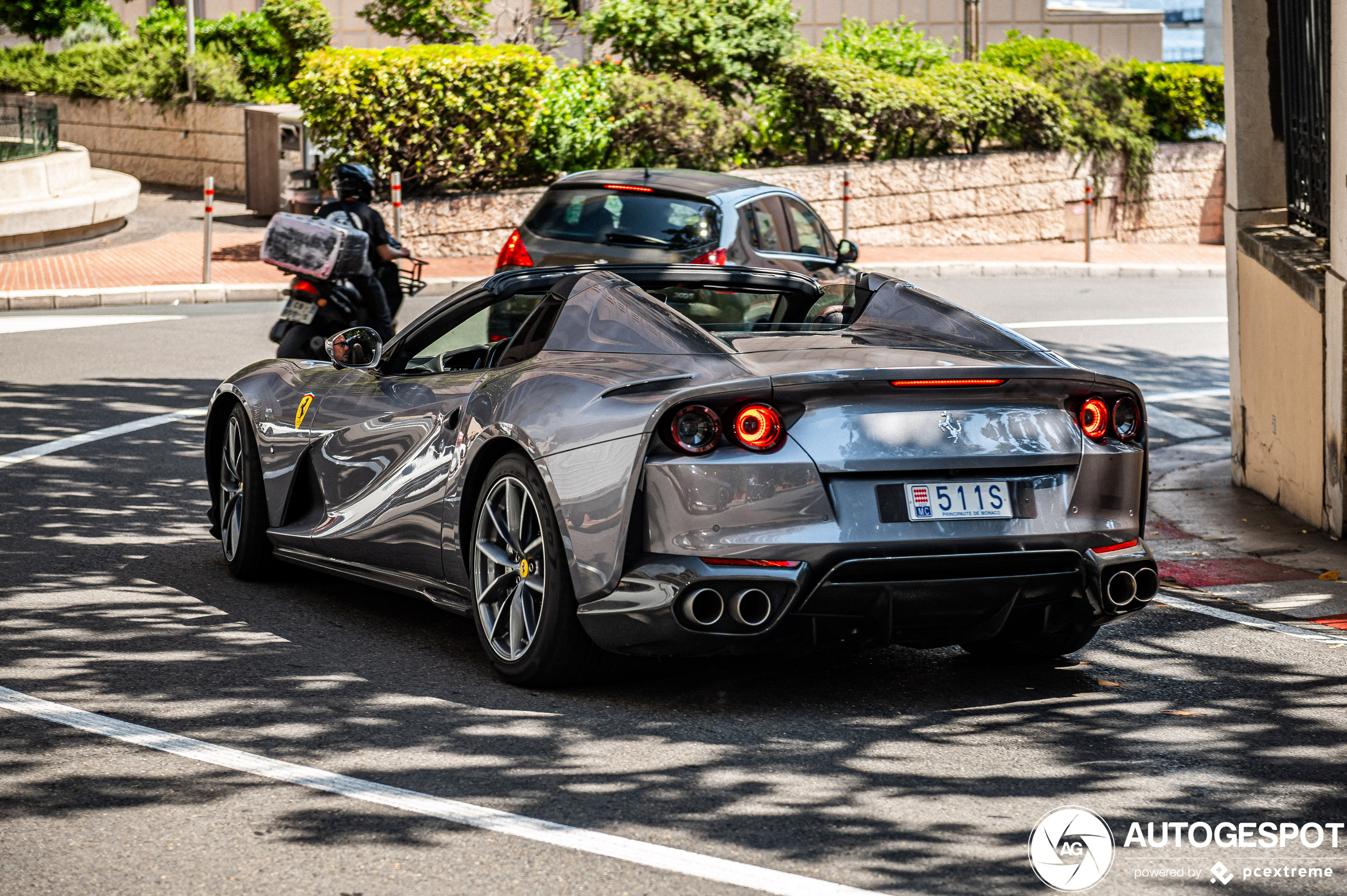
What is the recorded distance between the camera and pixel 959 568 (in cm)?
505

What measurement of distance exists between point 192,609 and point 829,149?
19945 millimetres

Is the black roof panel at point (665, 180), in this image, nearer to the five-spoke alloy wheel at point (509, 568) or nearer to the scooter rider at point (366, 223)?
the scooter rider at point (366, 223)

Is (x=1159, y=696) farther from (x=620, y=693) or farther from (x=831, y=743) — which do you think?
(x=620, y=693)

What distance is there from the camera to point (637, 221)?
41.4ft

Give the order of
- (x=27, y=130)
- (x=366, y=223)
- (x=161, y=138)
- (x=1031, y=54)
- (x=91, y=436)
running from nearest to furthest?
(x=91, y=436) → (x=366, y=223) → (x=27, y=130) → (x=161, y=138) → (x=1031, y=54)

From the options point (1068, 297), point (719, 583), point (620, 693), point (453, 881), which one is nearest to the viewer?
point (453, 881)

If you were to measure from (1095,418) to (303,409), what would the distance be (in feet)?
10.6

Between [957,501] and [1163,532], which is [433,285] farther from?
[957,501]

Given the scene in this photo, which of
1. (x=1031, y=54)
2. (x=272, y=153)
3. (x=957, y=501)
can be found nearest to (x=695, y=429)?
(x=957, y=501)

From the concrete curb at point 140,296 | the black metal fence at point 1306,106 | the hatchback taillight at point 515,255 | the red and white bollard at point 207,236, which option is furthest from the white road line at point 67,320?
the black metal fence at point 1306,106

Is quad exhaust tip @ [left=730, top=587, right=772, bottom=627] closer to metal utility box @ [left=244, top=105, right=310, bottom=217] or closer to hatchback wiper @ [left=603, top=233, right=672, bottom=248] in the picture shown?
hatchback wiper @ [left=603, top=233, right=672, bottom=248]

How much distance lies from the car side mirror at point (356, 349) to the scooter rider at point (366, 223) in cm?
493

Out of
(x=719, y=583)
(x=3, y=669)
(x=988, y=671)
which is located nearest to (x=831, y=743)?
(x=719, y=583)

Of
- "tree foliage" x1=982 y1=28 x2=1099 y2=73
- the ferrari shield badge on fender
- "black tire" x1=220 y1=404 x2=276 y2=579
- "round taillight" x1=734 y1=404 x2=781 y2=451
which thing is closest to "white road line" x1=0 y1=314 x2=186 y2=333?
"black tire" x1=220 y1=404 x2=276 y2=579
